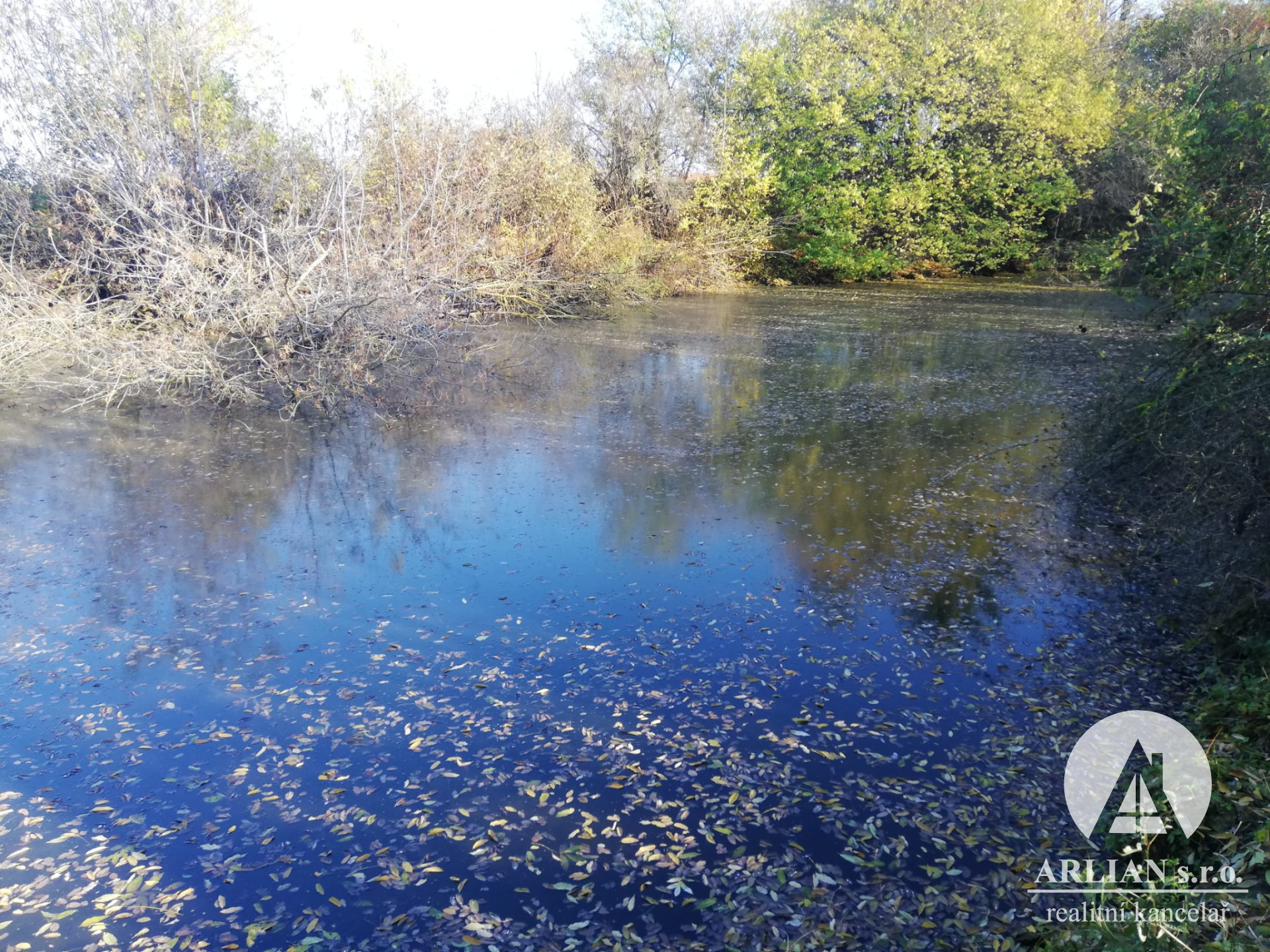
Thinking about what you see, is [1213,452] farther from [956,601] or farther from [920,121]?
[920,121]

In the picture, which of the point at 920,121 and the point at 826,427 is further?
the point at 920,121

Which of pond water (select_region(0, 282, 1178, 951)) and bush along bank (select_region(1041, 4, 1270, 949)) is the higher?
bush along bank (select_region(1041, 4, 1270, 949))

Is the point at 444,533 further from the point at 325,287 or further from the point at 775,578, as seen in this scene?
the point at 325,287

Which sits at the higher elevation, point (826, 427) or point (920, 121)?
point (920, 121)

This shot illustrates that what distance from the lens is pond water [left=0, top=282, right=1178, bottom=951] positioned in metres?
3.09

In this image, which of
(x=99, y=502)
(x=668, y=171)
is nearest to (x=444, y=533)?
(x=99, y=502)

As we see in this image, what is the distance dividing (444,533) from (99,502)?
111 inches

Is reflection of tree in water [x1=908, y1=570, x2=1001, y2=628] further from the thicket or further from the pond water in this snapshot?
the thicket

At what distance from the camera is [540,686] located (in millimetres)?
4414

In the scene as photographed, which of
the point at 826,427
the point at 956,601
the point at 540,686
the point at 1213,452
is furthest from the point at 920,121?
the point at 540,686

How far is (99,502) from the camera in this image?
275 inches

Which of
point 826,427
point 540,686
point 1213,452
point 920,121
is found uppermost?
point 920,121

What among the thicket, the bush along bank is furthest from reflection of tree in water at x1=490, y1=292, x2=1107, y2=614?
the thicket

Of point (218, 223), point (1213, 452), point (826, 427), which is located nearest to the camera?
point (1213, 452)
